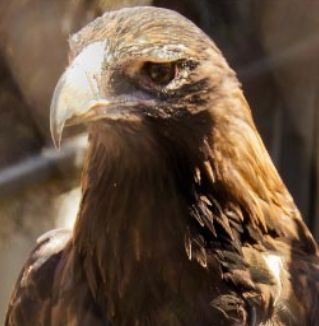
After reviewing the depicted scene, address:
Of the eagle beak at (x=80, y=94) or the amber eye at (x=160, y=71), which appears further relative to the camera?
the amber eye at (x=160, y=71)

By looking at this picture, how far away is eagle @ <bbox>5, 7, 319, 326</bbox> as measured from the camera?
253cm

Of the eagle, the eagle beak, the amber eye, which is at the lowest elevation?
the eagle

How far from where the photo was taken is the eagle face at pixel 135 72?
2432 mm

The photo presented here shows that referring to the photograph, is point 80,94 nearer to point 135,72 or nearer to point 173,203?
point 135,72

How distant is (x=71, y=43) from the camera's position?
8.47ft

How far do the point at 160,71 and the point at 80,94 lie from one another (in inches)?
7.7

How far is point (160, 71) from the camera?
2531 millimetres

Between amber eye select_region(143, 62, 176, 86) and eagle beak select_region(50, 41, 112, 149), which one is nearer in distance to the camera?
eagle beak select_region(50, 41, 112, 149)

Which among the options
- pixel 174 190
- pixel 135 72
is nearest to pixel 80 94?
pixel 135 72

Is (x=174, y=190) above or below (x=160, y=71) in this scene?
below

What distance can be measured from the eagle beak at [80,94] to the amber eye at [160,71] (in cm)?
10

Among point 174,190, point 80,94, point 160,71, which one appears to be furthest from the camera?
point 174,190

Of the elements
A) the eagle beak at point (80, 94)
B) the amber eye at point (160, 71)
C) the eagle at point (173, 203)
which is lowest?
the eagle at point (173, 203)

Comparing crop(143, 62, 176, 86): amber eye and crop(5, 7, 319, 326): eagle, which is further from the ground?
crop(143, 62, 176, 86): amber eye
